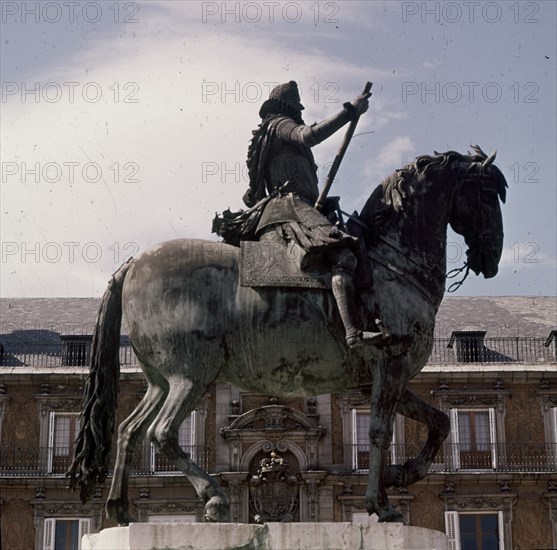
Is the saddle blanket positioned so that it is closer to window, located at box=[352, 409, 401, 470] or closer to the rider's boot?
the rider's boot

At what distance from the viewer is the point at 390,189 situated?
9914mm

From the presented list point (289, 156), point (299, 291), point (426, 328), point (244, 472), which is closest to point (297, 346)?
point (299, 291)

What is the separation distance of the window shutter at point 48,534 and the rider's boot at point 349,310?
31131mm

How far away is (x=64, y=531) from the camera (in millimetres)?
38781

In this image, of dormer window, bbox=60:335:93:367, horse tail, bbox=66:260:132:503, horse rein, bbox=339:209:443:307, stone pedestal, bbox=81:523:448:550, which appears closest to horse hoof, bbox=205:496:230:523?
stone pedestal, bbox=81:523:448:550

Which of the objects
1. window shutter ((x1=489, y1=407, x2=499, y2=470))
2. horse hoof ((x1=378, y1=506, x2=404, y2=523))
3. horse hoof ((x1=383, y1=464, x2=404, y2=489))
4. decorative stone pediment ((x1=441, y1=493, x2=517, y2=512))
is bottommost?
horse hoof ((x1=378, y1=506, x2=404, y2=523))

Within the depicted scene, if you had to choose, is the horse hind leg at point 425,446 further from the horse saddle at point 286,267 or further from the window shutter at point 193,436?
the window shutter at point 193,436

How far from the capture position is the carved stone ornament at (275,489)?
38688mm

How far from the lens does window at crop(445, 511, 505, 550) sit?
3831cm

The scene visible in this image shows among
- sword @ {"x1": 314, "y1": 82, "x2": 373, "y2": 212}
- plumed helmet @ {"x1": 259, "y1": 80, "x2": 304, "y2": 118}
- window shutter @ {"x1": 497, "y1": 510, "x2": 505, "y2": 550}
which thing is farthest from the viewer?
→ window shutter @ {"x1": 497, "y1": 510, "x2": 505, "y2": 550}

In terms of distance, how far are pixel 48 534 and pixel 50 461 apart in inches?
86.0

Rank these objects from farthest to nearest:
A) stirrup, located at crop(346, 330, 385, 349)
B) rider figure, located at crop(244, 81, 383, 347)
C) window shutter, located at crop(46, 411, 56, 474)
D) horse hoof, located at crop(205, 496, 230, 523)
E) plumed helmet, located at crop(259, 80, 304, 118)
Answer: window shutter, located at crop(46, 411, 56, 474) < plumed helmet, located at crop(259, 80, 304, 118) < rider figure, located at crop(244, 81, 383, 347) < stirrup, located at crop(346, 330, 385, 349) < horse hoof, located at crop(205, 496, 230, 523)

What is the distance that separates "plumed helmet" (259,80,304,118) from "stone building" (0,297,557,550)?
1134 inches

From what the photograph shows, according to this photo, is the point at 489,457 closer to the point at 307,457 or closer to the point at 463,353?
the point at 463,353
